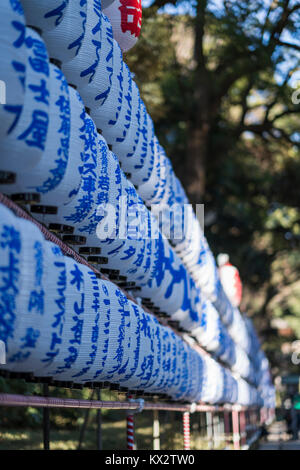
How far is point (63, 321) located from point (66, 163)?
0.77 m

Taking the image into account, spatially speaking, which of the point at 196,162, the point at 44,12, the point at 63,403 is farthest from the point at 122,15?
the point at 196,162

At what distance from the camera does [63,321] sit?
3885 millimetres

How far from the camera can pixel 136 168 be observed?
6324mm

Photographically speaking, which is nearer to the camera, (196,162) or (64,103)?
(64,103)

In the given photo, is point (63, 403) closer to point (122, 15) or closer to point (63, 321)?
point (63, 321)

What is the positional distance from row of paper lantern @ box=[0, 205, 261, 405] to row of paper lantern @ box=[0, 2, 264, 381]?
0.83ft

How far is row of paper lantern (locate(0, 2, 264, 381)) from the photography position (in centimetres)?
336

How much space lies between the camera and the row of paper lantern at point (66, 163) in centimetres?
336

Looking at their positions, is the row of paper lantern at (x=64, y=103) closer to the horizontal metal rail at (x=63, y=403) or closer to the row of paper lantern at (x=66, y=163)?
the row of paper lantern at (x=66, y=163)

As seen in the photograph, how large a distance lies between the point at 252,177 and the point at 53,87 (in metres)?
20.5

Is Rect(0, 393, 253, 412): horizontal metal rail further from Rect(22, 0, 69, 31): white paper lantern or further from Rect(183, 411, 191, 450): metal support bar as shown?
Rect(22, 0, 69, 31): white paper lantern

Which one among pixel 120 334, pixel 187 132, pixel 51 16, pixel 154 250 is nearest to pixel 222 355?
pixel 187 132

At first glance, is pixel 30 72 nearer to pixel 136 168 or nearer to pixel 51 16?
pixel 51 16

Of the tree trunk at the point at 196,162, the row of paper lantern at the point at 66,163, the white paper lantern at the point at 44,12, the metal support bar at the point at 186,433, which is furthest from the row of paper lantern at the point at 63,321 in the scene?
the tree trunk at the point at 196,162
